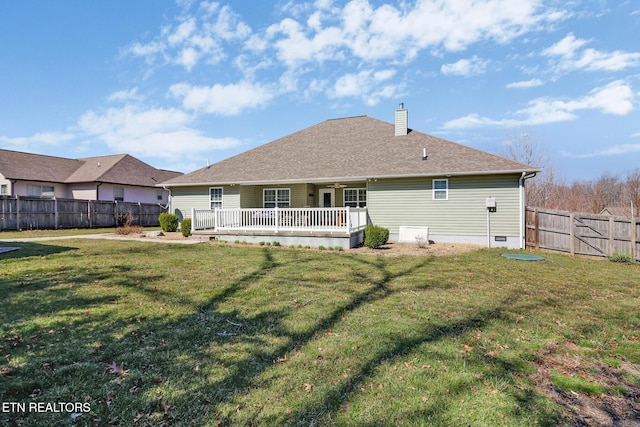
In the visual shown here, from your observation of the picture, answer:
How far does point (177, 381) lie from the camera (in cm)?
276

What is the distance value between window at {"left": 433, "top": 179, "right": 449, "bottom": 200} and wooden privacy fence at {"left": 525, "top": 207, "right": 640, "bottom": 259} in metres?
3.30

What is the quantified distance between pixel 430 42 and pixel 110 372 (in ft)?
52.2

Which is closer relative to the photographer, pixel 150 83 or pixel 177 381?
pixel 177 381

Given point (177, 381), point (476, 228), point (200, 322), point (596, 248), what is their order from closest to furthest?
point (177, 381)
point (200, 322)
point (596, 248)
point (476, 228)

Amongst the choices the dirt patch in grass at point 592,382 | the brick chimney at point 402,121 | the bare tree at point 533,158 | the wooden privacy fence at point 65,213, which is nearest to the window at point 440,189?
the brick chimney at point 402,121

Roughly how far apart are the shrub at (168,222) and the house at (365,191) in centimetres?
98

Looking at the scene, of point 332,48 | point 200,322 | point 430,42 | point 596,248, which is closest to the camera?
point 200,322

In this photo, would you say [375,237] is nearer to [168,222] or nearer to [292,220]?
[292,220]

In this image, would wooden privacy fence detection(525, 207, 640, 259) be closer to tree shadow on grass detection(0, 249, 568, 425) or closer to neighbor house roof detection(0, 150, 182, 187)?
tree shadow on grass detection(0, 249, 568, 425)

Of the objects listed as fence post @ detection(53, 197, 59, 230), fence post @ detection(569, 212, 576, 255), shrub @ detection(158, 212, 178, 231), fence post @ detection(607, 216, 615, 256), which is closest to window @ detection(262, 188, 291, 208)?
shrub @ detection(158, 212, 178, 231)

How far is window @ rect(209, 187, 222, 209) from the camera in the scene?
16.6 meters

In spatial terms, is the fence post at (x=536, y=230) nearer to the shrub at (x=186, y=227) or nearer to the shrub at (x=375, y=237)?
the shrub at (x=375, y=237)

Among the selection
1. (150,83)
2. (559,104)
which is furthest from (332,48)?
(559,104)

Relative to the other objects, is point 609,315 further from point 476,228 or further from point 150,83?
point 150,83
